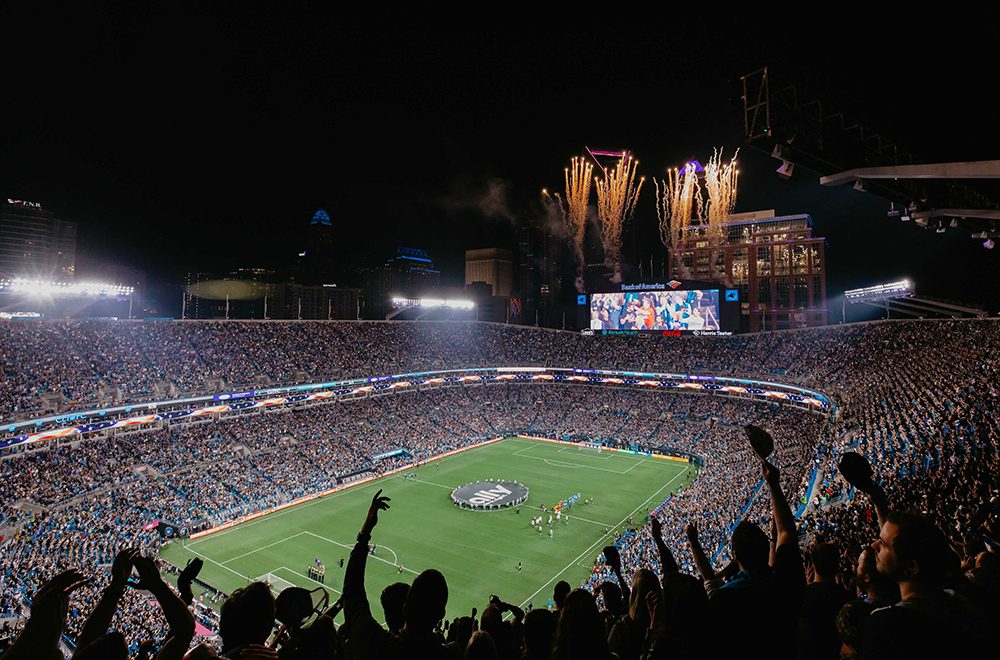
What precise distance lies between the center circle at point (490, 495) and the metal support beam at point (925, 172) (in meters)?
31.2

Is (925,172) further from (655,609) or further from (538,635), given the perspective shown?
(538,635)

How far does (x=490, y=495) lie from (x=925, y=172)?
34.0 meters

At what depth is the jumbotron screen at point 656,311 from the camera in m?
58.2

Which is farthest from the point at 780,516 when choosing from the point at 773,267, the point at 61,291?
the point at 773,267

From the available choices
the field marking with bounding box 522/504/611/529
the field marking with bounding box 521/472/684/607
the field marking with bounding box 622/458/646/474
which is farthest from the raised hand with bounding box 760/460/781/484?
the field marking with bounding box 622/458/646/474

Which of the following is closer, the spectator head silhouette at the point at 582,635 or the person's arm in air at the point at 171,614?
the person's arm in air at the point at 171,614

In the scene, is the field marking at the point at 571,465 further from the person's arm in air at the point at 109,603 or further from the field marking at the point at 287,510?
the person's arm in air at the point at 109,603

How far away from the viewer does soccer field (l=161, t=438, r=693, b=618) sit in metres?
27.2

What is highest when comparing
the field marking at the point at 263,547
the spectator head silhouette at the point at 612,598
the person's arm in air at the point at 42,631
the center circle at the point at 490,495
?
the person's arm in air at the point at 42,631

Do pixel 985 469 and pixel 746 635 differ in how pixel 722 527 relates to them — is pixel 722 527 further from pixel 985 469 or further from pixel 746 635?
pixel 746 635

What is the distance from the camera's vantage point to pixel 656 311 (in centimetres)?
6088

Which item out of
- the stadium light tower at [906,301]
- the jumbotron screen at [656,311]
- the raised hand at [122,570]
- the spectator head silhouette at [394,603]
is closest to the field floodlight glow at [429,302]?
the jumbotron screen at [656,311]

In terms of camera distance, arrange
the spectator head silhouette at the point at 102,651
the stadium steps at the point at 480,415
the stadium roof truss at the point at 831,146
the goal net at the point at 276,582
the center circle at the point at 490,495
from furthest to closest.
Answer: the stadium steps at the point at 480,415
the center circle at the point at 490,495
the goal net at the point at 276,582
the stadium roof truss at the point at 831,146
the spectator head silhouette at the point at 102,651

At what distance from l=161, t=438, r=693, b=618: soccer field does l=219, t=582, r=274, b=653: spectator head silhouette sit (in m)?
23.6
